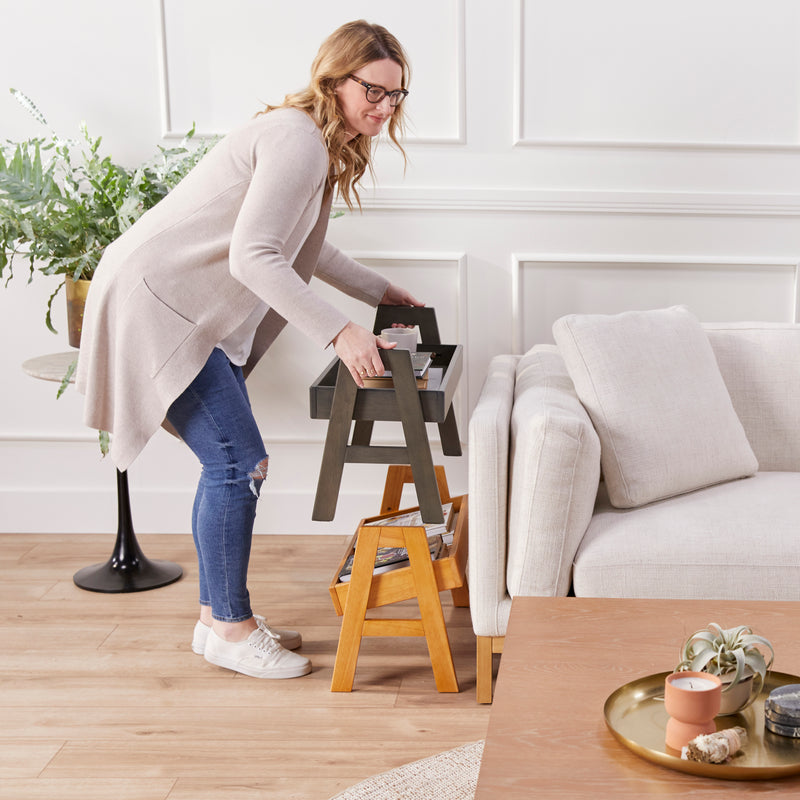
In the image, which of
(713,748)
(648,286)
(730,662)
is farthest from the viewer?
(648,286)

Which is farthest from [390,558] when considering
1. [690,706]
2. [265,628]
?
[690,706]

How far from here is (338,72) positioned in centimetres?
192

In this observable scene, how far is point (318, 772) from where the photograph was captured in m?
1.76

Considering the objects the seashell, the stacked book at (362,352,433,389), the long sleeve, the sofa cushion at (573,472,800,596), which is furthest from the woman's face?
Result: the seashell

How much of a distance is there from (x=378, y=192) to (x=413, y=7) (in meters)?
0.53

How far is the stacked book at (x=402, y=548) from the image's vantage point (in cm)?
216

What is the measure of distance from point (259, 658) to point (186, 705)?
0.20 meters

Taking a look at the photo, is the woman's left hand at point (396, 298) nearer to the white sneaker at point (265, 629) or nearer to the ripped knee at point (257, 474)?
the ripped knee at point (257, 474)

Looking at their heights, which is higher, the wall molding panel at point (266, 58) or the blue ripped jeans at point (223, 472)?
the wall molding panel at point (266, 58)

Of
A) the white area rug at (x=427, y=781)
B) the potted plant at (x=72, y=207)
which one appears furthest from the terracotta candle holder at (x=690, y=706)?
the potted plant at (x=72, y=207)

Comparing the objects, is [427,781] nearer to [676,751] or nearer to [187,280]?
[676,751]

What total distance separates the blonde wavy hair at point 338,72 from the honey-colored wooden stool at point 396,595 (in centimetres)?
72

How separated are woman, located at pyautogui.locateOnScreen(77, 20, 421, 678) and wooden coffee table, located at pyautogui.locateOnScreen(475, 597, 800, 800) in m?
0.63

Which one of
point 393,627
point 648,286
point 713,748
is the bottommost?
point 393,627
